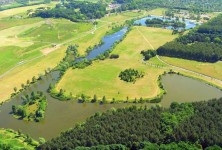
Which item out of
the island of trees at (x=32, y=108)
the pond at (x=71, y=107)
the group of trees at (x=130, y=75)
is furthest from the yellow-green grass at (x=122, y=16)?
the island of trees at (x=32, y=108)

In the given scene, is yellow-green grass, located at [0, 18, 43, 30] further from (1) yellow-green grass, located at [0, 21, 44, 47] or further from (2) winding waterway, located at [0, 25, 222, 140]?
(2) winding waterway, located at [0, 25, 222, 140]

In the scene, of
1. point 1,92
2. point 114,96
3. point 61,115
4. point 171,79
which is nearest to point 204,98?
point 171,79

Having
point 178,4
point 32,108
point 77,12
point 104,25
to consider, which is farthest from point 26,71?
point 178,4

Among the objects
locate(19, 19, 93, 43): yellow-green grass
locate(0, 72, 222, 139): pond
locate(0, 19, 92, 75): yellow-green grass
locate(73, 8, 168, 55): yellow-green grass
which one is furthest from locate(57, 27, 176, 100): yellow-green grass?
locate(19, 19, 93, 43): yellow-green grass

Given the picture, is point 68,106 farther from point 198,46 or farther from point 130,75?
point 198,46

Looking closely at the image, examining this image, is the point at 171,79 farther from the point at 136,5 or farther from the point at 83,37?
the point at 136,5

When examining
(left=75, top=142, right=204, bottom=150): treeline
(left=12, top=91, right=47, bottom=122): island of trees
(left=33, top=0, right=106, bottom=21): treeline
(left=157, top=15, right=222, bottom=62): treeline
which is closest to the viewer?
(left=75, top=142, right=204, bottom=150): treeline

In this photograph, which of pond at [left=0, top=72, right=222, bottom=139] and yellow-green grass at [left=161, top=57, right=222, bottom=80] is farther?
yellow-green grass at [left=161, top=57, right=222, bottom=80]
